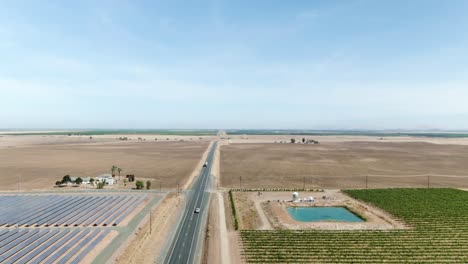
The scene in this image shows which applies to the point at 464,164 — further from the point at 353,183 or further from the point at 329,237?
the point at 329,237

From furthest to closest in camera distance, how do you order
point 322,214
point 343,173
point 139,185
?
point 343,173, point 139,185, point 322,214

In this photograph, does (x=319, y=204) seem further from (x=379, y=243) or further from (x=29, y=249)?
(x=29, y=249)

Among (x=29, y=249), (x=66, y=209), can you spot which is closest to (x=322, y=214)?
(x=29, y=249)

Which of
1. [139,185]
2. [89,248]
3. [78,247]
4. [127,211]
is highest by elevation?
[139,185]

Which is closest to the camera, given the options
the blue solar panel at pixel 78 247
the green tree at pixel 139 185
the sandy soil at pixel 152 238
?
the blue solar panel at pixel 78 247

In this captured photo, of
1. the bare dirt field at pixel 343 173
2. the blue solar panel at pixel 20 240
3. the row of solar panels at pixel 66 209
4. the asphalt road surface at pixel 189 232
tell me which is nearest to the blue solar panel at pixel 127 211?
the row of solar panels at pixel 66 209

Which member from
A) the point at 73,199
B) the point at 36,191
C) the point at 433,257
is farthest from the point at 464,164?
the point at 36,191

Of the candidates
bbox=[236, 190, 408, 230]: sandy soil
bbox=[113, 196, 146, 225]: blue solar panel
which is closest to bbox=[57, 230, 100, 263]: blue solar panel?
bbox=[113, 196, 146, 225]: blue solar panel

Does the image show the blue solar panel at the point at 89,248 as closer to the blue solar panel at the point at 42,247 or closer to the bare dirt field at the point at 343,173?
the blue solar panel at the point at 42,247
